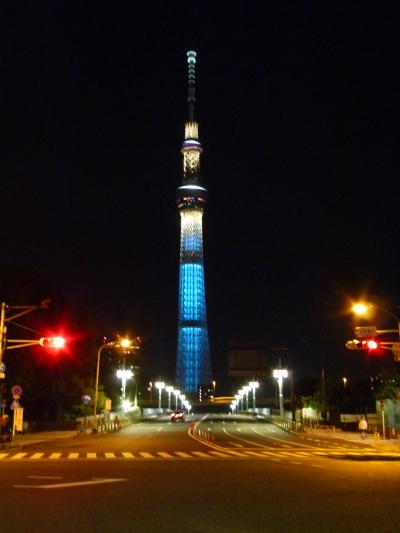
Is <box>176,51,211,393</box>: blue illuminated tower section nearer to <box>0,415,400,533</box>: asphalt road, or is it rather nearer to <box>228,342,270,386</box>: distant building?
<box>228,342,270,386</box>: distant building

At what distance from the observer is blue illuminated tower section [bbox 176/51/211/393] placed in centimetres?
18375

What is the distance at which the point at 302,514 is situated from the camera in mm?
13039

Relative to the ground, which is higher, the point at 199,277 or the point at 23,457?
the point at 199,277

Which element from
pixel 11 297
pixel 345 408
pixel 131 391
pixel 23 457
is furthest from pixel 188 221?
pixel 23 457

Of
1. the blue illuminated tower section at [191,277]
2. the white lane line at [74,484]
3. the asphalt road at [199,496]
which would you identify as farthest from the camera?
the blue illuminated tower section at [191,277]

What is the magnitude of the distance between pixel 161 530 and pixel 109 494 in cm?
495

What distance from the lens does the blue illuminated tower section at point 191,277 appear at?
183750 millimetres

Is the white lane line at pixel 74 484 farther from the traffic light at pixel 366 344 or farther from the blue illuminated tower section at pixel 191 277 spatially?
the blue illuminated tower section at pixel 191 277

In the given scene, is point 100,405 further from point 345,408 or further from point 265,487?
point 265,487

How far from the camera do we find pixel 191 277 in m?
182

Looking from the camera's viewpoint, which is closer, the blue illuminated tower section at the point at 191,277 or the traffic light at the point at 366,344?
the traffic light at the point at 366,344

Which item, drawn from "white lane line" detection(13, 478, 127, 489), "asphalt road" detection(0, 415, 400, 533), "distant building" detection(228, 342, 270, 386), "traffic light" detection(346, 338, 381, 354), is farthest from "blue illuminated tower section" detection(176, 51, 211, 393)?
"white lane line" detection(13, 478, 127, 489)

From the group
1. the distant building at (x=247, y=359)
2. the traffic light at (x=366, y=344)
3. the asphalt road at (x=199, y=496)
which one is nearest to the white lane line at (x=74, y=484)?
the asphalt road at (x=199, y=496)

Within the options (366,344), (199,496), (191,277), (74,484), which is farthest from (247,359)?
(191,277)
